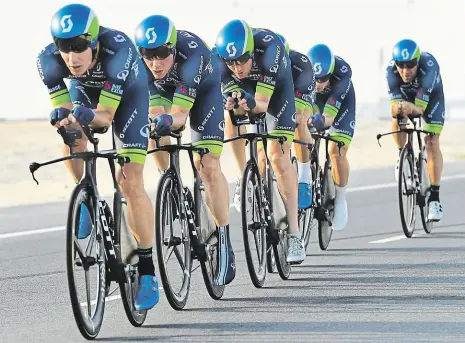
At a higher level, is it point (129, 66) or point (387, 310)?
point (129, 66)

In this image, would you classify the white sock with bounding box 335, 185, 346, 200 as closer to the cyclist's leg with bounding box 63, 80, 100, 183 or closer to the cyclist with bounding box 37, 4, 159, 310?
the cyclist's leg with bounding box 63, 80, 100, 183

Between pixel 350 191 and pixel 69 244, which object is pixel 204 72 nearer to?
pixel 69 244

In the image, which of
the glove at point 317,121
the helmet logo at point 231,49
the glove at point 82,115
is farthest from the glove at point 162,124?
the glove at point 317,121

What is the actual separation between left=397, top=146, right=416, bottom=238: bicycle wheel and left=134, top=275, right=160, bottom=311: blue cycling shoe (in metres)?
5.36

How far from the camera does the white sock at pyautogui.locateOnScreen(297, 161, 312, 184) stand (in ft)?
38.5

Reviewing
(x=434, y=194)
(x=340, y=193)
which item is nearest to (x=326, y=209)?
(x=340, y=193)

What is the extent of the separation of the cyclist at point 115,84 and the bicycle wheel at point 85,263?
0.06 meters

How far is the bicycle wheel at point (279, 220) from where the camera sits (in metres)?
10.1

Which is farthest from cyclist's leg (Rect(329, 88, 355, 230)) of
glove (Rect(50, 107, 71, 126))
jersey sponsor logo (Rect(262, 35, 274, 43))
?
glove (Rect(50, 107, 71, 126))

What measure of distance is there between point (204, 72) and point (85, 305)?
2.06 meters

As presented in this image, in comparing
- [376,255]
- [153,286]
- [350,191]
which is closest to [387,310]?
[153,286]

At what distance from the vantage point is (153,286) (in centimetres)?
802

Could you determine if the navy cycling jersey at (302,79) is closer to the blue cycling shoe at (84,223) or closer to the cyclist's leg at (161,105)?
the cyclist's leg at (161,105)

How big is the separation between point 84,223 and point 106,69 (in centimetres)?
98
